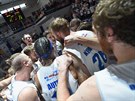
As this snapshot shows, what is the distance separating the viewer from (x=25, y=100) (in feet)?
8.12

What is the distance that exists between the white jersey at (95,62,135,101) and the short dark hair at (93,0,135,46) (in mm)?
137

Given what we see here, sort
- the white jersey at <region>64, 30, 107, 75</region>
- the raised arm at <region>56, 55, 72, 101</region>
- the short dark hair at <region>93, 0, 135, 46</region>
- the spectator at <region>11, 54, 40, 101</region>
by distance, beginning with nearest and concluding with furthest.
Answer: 1. the short dark hair at <region>93, 0, 135, 46</region>
2. the raised arm at <region>56, 55, 72, 101</region>
3. the white jersey at <region>64, 30, 107, 75</region>
4. the spectator at <region>11, 54, 40, 101</region>

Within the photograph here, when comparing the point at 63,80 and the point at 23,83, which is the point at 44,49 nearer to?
the point at 23,83

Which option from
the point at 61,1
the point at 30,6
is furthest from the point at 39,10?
the point at 61,1

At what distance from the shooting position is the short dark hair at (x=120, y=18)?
1070mm

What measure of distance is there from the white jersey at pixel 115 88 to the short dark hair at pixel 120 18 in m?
0.14

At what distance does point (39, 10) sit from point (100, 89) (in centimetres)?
2296

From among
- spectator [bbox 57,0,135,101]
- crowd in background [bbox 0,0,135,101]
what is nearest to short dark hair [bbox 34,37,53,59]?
crowd in background [bbox 0,0,135,101]

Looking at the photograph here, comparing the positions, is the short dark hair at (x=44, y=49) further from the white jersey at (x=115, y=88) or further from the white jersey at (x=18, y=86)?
the white jersey at (x=115, y=88)

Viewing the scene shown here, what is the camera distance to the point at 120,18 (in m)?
1.08

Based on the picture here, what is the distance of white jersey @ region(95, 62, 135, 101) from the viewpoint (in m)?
1.08

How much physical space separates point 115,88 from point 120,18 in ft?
0.97

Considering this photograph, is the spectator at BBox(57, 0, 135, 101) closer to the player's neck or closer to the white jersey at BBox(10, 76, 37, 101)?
the player's neck

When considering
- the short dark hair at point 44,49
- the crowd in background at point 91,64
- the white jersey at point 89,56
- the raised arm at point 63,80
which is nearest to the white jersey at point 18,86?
the crowd in background at point 91,64
